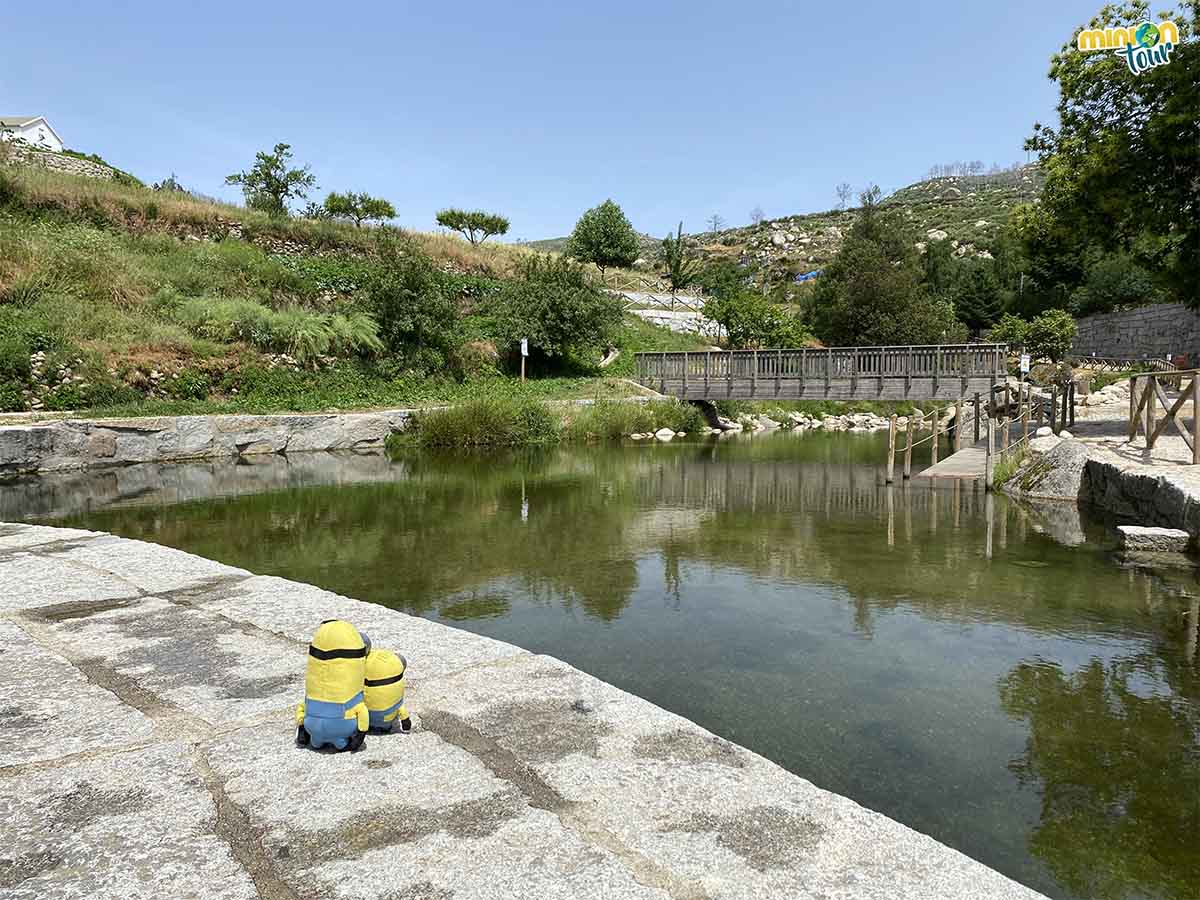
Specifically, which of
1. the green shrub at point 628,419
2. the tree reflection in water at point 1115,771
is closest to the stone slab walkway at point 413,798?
the tree reflection in water at point 1115,771

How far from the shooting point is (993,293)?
50.9 metres

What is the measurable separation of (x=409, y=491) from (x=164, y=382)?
963 cm

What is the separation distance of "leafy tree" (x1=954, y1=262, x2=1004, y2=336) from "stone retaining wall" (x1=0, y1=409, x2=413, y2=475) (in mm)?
41551

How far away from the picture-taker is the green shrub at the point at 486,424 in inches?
906

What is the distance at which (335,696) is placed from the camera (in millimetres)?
3193

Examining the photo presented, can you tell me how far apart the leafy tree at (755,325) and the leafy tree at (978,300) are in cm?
1657

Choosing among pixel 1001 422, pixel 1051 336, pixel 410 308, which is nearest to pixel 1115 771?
pixel 1001 422

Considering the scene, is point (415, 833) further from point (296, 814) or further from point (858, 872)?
point (858, 872)

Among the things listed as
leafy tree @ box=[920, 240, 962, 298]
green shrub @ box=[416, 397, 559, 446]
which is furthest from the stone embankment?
leafy tree @ box=[920, 240, 962, 298]

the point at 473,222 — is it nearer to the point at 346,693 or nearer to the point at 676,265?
the point at 676,265

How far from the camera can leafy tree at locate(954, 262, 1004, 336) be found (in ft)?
167

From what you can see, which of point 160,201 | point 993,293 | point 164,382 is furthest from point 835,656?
point 993,293

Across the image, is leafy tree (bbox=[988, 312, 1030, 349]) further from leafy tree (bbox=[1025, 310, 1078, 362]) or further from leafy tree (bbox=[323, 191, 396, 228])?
leafy tree (bbox=[323, 191, 396, 228])

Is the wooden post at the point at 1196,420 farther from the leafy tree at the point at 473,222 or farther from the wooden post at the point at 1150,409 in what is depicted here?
the leafy tree at the point at 473,222
